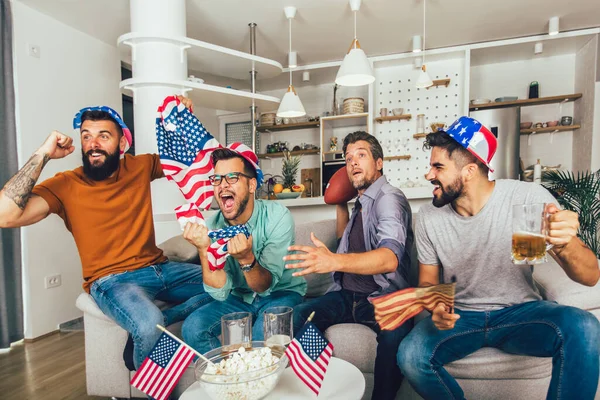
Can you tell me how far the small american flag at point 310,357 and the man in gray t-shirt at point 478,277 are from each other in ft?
1.40

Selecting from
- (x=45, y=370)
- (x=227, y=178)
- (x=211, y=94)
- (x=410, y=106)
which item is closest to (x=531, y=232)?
(x=227, y=178)

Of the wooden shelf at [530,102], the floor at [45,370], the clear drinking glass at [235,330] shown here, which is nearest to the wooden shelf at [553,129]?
the wooden shelf at [530,102]

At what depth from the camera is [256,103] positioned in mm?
3523

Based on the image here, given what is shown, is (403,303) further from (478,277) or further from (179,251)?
(179,251)

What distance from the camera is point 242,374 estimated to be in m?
0.89

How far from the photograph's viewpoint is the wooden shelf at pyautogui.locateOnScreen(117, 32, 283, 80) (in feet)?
8.77

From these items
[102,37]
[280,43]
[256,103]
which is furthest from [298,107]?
[102,37]

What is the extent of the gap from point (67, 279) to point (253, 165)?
2.61m

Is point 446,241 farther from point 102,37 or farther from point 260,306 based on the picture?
point 102,37

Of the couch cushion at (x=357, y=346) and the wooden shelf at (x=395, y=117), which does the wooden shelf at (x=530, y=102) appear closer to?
the wooden shelf at (x=395, y=117)

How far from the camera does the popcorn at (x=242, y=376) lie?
34.7 inches

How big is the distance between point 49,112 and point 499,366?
12.2 ft

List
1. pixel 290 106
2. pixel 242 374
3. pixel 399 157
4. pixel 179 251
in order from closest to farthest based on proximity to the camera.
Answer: pixel 242 374, pixel 179 251, pixel 290 106, pixel 399 157

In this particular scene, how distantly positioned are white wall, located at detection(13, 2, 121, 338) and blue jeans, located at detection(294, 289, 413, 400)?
2527 millimetres
